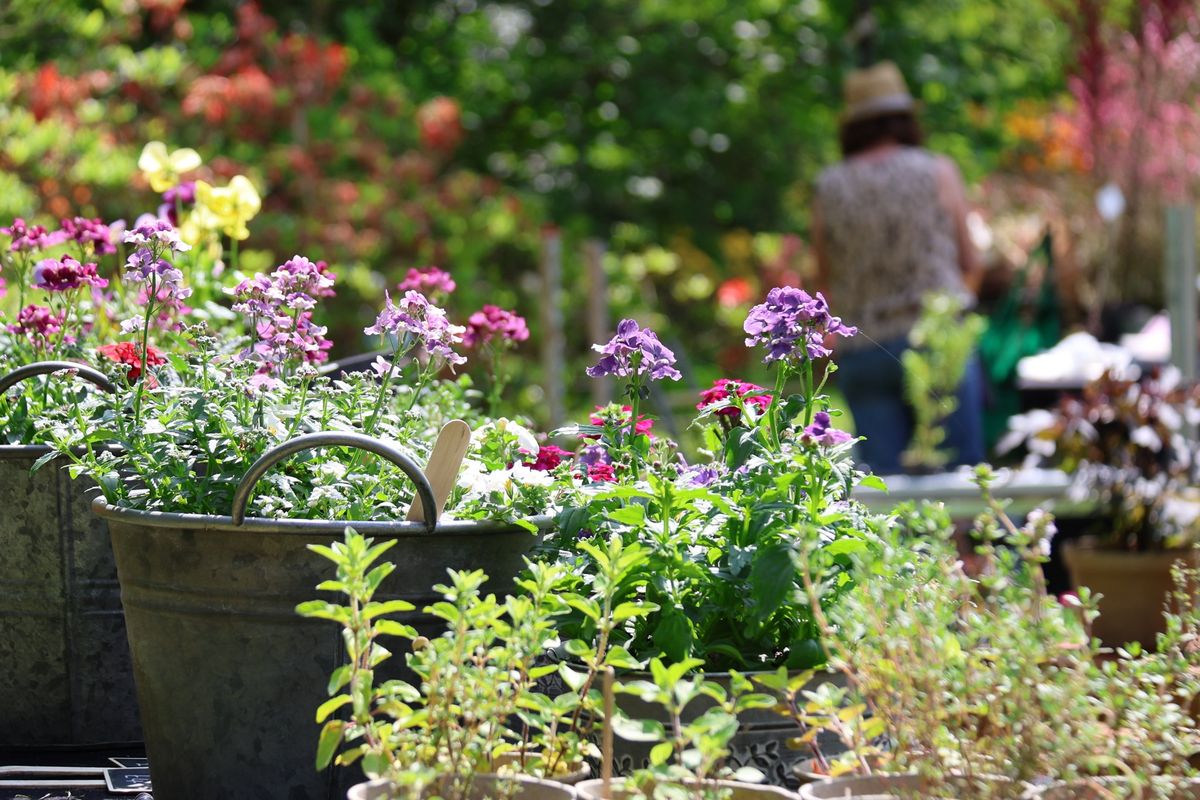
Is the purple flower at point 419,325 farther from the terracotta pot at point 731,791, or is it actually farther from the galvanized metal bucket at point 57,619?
the terracotta pot at point 731,791

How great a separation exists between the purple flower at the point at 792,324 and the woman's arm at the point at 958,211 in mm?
3442

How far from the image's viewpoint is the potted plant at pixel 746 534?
4.82 ft

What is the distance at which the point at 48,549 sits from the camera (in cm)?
197

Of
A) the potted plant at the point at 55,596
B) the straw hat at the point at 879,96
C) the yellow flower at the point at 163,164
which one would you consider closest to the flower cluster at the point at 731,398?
the potted plant at the point at 55,596

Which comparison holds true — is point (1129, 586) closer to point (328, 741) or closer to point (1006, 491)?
point (1006, 491)

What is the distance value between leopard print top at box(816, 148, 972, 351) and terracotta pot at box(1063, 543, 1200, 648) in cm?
127

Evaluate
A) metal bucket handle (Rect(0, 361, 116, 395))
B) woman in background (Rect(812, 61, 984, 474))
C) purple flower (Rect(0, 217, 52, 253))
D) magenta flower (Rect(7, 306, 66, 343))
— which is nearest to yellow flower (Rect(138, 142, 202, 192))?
purple flower (Rect(0, 217, 52, 253))

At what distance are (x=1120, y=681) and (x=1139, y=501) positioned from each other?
9.23 ft

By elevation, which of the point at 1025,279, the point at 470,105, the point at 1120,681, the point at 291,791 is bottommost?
the point at 291,791

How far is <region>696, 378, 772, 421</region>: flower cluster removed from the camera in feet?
5.83

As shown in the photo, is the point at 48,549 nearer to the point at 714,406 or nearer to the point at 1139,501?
the point at 714,406

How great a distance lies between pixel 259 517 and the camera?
1.54 meters

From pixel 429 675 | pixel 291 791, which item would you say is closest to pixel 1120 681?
pixel 429 675

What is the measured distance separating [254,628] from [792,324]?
0.67m
